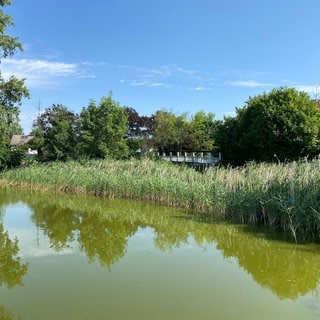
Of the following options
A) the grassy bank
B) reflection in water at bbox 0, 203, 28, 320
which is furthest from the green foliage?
reflection in water at bbox 0, 203, 28, 320

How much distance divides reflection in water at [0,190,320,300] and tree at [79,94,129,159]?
7700 millimetres

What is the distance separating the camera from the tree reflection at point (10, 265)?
576 cm

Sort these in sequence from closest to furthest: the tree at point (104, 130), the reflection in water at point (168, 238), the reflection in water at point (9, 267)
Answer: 1. the reflection in water at point (9, 267)
2. the reflection in water at point (168, 238)
3. the tree at point (104, 130)

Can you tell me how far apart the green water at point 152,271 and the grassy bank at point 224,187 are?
62 centimetres

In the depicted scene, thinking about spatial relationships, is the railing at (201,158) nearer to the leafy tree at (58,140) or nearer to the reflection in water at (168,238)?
the leafy tree at (58,140)

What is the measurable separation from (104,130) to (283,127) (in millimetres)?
9992

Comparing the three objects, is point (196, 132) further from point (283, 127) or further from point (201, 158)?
point (283, 127)

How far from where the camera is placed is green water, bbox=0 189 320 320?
469 centimetres

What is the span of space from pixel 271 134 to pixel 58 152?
12630 mm

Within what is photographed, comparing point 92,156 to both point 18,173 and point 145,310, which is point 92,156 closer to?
point 18,173

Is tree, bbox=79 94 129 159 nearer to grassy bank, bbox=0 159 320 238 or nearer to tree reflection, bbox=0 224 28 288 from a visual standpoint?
grassy bank, bbox=0 159 320 238

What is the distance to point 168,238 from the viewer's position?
880 cm

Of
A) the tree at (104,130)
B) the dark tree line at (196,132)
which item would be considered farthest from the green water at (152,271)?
the tree at (104,130)

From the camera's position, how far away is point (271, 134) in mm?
15445
